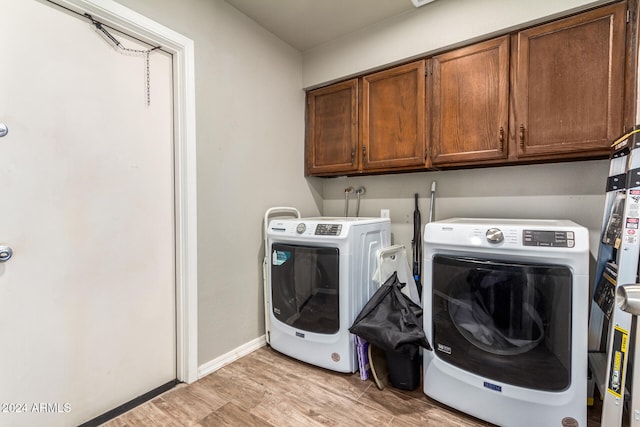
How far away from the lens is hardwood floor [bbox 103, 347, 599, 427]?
1486 millimetres

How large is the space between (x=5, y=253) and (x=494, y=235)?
2129mm

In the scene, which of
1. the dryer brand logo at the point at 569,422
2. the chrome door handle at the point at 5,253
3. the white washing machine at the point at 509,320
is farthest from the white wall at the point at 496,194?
the chrome door handle at the point at 5,253

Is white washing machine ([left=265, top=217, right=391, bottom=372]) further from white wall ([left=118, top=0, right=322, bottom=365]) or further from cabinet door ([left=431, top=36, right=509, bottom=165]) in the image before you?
cabinet door ([left=431, top=36, right=509, bottom=165])

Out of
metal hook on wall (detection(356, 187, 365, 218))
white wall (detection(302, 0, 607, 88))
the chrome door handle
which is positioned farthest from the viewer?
metal hook on wall (detection(356, 187, 365, 218))

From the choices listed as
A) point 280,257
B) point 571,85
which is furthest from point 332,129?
point 571,85

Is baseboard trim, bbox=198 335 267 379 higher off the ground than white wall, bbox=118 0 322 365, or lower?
lower

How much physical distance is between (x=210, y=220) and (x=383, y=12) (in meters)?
1.88

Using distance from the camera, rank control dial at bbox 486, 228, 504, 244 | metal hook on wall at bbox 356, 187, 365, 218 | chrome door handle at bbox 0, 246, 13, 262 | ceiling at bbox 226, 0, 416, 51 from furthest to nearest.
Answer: metal hook on wall at bbox 356, 187, 365, 218 → ceiling at bbox 226, 0, 416, 51 → control dial at bbox 486, 228, 504, 244 → chrome door handle at bbox 0, 246, 13, 262

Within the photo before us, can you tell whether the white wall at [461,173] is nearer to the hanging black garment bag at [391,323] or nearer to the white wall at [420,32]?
the white wall at [420,32]

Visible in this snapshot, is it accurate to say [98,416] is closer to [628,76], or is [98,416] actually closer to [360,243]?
[360,243]

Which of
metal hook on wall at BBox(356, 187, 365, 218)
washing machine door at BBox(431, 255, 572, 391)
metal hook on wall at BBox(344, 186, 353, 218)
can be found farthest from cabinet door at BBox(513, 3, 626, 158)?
metal hook on wall at BBox(344, 186, 353, 218)

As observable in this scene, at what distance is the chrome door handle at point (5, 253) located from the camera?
1.24 m

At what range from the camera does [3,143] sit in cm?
124

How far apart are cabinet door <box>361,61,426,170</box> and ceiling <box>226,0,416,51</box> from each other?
0.38 metres
